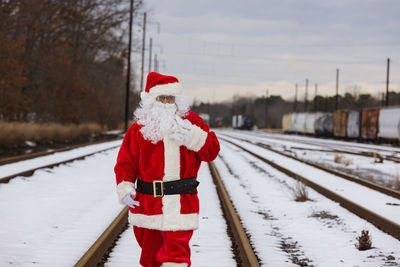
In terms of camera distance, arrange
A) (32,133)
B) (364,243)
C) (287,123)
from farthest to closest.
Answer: (287,123) → (32,133) → (364,243)

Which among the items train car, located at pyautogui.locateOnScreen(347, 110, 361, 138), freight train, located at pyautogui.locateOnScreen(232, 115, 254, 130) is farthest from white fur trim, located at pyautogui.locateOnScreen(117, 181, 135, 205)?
freight train, located at pyautogui.locateOnScreen(232, 115, 254, 130)

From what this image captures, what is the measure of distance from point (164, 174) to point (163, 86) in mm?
633

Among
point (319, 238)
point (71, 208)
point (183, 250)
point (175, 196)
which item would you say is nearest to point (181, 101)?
point (175, 196)

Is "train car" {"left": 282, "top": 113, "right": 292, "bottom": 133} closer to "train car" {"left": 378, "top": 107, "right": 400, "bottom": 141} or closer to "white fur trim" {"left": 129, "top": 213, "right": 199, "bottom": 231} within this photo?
"train car" {"left": 378, "top": 107, "right": 400, "bottom": 141}

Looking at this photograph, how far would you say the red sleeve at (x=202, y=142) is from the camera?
3641mm

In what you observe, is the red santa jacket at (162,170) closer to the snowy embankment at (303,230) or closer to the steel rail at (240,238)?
the steel rail at (240,238)

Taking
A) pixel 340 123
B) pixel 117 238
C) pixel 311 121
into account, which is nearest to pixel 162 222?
pixel 117 238

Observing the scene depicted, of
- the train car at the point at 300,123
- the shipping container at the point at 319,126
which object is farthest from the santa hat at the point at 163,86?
the train car at the point at 300,123

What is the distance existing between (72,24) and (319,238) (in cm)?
3493

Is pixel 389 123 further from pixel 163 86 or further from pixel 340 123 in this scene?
pixel 163 86

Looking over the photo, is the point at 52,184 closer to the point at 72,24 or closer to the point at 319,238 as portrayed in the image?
the point at 319,238

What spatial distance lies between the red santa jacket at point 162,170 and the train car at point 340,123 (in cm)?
4402

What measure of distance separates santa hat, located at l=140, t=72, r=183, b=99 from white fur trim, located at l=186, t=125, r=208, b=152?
32cm

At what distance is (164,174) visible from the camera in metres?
3.63
